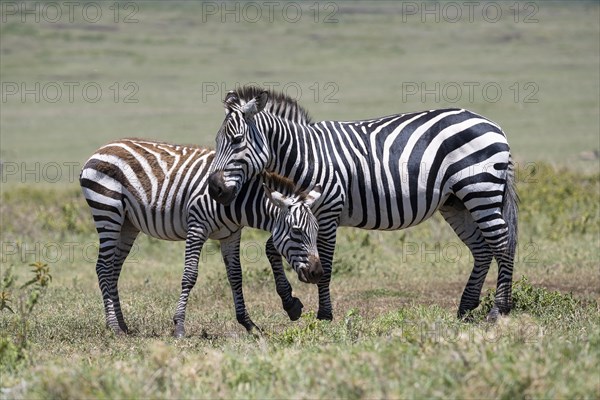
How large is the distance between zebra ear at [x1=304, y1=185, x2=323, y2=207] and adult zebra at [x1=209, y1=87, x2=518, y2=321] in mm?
183

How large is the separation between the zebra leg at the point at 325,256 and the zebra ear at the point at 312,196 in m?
0.39

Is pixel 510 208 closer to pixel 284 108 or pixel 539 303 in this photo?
pixel 539 303

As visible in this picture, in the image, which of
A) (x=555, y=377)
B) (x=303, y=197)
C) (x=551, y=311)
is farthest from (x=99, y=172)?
(x=555, y=377)

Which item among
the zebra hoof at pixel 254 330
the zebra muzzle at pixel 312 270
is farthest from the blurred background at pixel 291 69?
the zebra muzzle at pixel 312 270

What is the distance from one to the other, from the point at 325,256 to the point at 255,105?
150cm

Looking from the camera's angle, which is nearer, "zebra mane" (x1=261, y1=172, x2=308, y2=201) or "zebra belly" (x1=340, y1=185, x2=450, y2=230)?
"zebra mane" (x1=261, y1=172, x2=308, y2=201)

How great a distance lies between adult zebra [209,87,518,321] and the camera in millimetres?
8891

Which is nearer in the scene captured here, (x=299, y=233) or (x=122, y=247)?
(x=299, y=233)

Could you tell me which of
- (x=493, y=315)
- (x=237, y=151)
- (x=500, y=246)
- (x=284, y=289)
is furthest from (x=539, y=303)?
(x=237, y=151)

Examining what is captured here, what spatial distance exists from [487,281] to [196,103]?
3058 centimetres

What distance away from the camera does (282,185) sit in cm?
858

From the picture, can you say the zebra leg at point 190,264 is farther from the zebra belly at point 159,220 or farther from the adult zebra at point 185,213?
the zebra belly at point 159,220

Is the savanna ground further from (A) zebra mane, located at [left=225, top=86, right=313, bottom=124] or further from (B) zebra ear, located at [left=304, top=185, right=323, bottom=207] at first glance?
(A) zebra mane, located at [left=225, top=86, right=313, bottom=124]

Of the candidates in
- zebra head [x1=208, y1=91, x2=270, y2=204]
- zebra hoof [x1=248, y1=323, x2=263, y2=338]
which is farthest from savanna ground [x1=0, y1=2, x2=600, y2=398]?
zebra head [x1=208, y1=91, x2=270, y2=204]
